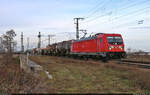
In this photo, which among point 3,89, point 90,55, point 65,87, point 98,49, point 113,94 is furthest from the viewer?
point 90,55

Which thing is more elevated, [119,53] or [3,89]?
[119,53]

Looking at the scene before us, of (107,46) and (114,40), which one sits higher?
(114,40)

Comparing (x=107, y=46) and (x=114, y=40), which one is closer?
(x=107, y=46)

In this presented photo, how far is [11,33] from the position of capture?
1217 inches

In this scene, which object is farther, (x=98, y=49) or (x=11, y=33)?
(x=11, y=33)

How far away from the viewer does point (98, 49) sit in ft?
68.2

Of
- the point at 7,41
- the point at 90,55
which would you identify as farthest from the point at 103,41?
the point at 7,41

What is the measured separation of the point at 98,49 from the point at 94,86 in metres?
12.8

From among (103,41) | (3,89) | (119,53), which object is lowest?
(3,89)

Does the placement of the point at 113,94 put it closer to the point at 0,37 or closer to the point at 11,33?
the point at 0,37

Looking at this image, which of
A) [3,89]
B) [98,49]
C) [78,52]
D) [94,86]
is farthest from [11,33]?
[94,86]

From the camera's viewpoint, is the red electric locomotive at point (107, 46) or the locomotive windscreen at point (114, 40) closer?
the red electric locomotive at point (107, 46)

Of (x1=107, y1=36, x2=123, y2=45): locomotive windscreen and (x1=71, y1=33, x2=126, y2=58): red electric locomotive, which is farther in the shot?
(x1=107, y1=36, x2=123, y2=45): locomotive windscreen

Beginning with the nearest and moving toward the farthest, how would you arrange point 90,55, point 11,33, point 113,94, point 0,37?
point 113,94 < point 90,55 < point 0,37 < point 11,33
